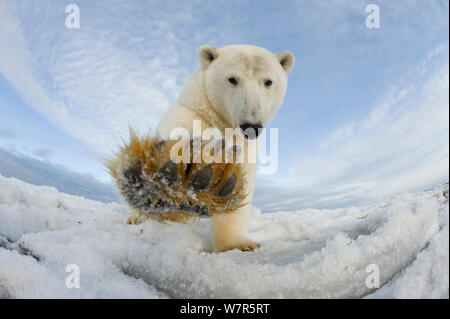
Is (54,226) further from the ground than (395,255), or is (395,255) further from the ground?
(54,226)

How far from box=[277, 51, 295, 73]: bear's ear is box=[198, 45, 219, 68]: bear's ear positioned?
55 centimetres

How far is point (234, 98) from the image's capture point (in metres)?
1.70

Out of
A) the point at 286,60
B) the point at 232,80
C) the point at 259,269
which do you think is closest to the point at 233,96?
the point at 232,80

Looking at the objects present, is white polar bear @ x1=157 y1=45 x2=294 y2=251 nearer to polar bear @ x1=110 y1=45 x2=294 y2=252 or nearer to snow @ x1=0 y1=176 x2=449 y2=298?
polar bear @ x1=110 y1=45 x2=294 y2=252

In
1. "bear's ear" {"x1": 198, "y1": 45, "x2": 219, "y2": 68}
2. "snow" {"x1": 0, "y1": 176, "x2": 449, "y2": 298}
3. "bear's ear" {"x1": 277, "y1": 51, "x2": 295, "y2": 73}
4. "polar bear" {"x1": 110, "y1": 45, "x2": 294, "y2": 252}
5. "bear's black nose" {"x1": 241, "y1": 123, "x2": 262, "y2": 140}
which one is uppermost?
"bear's ear" {"x1": 277, "y1": 51, "x2": 295, "y2": 73}

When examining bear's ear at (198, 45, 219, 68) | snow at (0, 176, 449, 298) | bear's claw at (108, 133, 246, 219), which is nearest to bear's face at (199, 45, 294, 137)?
bear's ear at (198, 45, 219, 68)

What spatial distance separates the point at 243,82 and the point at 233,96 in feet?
0.42

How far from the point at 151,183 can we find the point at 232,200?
28 centimetres

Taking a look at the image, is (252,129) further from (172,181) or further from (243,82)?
(172,181)

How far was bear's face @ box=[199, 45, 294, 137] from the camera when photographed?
5.15 feet

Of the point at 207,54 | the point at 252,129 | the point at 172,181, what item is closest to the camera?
the point at 172,181
